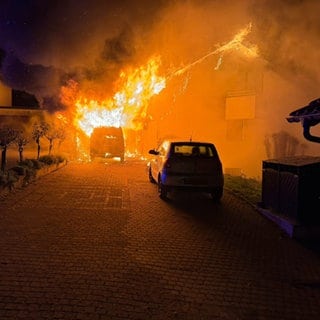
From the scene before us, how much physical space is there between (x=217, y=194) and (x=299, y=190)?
329 centimetres

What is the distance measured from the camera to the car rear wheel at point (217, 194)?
1005 cm

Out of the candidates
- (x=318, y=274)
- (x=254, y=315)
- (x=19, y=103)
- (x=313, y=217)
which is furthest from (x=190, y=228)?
(x=19, y=103)

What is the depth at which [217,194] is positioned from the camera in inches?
398

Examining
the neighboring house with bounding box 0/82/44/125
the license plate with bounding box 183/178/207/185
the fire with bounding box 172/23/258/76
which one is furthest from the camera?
the neighboring house with bounding box 0/82/44/125

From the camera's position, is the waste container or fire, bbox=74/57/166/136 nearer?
the waste container

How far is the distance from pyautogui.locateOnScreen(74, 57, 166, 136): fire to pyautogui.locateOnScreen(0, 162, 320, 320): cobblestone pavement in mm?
17150

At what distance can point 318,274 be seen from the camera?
526cm

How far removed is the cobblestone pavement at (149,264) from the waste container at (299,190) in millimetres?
490

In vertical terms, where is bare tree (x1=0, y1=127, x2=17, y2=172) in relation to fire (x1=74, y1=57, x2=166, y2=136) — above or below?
below

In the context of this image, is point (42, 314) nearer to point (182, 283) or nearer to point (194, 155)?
point (182, 283)

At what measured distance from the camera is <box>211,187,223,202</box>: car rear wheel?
33.0 feet

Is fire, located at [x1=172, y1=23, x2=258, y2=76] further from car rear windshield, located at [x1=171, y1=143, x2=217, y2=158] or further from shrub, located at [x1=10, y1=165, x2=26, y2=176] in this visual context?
shrub, located at [x1=10, y1=165, x2=26, y2=176]

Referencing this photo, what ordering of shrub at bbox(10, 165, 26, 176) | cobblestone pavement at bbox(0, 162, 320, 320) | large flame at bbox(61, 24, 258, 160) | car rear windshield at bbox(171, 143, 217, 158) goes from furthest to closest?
large flame at bbox(61, 24, 258, 160) → shrub at bbox(10, 165, 26, 176) → car rear windshield at bbox(171, 143, 217, 158) → cobblestone pavement at bbox(0, 162, 320, 320)

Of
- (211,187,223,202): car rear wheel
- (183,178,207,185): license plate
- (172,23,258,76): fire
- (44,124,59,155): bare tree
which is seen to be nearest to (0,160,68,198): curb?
(44,124,59,155): bare tree
